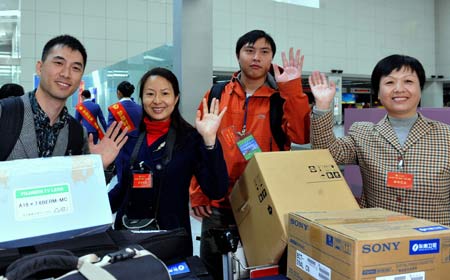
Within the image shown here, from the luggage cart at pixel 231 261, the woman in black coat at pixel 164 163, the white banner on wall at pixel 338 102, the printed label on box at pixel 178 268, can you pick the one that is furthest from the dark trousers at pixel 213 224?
the white banner on wall at pixel 338 102

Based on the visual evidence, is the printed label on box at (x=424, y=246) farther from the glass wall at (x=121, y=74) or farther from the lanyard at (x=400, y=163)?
the glass wall at (x=121, y=74)

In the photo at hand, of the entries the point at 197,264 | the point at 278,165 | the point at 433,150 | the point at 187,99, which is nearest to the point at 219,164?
the point at 278,165

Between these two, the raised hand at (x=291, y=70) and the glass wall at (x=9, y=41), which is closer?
the raised hand at (x=291, y=70)

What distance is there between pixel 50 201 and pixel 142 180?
578 mm

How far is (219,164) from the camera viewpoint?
5.12 ft

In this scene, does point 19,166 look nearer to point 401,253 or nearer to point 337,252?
point 337,252

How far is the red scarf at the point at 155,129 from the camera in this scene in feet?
5.53

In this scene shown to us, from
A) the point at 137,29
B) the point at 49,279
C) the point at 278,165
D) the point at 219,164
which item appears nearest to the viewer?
the point at 49,279

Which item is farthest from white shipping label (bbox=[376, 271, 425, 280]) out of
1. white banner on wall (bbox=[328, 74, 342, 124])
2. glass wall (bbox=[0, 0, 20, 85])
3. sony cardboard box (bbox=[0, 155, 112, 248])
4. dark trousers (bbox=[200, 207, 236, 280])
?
white banner on wall (bbox=[328, 74, 342, 124])

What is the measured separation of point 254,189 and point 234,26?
9755mm

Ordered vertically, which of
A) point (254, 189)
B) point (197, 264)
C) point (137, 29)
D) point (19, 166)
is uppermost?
point (137, 29)

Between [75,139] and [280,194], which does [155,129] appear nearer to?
[75,139]

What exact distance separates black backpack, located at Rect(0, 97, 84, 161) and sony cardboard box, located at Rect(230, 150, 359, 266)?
2.37ft

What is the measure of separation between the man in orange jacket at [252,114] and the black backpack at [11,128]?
0.68 metres
